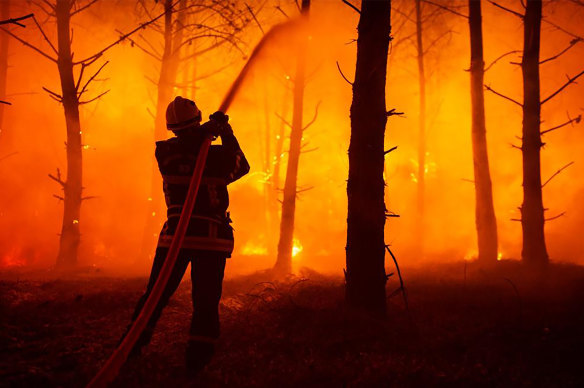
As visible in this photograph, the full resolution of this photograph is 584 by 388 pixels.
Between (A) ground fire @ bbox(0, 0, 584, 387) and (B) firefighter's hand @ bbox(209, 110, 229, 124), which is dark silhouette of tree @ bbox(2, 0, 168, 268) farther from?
(B) firefighter's hand @ bbox(209, 110, 229, 124)

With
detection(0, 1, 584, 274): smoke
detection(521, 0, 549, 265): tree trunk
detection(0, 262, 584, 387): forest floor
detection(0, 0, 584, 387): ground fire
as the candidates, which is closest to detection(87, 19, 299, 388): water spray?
detection(0, 0, 584, 387): ground fire

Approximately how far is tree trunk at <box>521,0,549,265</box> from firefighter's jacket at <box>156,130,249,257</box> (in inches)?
278

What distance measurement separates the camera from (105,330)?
4.22 m

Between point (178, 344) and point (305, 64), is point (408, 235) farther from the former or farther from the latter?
point (178, 344)

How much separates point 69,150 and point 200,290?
906 cm

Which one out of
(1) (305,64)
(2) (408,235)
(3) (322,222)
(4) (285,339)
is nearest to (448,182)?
(2) (408,235)

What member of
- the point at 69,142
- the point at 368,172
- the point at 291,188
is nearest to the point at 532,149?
the point at 368,172

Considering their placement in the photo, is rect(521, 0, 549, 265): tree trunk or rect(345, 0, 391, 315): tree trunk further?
rect(521, 0, 549, 265): tree trunk

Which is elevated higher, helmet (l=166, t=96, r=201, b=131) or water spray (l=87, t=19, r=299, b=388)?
helmet (l=166, t=96, r=201, b=131)

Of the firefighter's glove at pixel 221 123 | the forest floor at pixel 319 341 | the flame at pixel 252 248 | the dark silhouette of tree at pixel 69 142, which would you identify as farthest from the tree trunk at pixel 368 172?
the flame at pixel 252 248

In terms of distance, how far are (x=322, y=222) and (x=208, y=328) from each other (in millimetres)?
19955

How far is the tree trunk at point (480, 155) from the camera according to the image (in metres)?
10.2

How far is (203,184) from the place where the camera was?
366 cm

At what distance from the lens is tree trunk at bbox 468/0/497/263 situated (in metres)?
10.2
